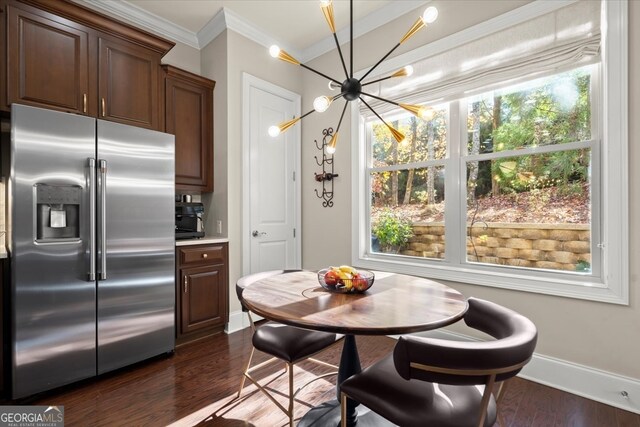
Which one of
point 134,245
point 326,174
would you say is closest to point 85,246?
point 134,245

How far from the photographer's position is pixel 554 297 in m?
2.09

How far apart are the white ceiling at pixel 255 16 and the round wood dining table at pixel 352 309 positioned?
2421 millimetres

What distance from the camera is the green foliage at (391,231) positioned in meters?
2.95

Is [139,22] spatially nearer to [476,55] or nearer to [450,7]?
[450,7]

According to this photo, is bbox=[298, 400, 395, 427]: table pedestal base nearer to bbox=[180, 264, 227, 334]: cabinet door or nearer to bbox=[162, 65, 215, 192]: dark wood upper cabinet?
bbox=[180, 264, 227, 334]: cabinet door

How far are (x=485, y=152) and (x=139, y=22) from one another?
333 cm

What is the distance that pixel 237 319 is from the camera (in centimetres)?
310

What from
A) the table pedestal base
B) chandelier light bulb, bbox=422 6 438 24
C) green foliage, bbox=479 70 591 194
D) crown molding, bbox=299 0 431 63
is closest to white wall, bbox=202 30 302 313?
crown molding, bbox=299 0 431 63

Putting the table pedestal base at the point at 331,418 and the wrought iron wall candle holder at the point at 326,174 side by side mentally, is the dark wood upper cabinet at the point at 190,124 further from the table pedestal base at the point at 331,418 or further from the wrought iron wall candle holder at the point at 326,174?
the table pedestal base at the point at 331,418

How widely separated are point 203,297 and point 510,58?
3.12 metres

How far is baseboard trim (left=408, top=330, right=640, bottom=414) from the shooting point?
1815 mm

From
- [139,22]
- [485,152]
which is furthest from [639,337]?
[139,22]

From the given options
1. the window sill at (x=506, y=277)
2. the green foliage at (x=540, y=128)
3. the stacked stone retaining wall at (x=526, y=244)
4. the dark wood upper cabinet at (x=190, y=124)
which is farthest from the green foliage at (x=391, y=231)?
the dark wood upper cabinet at (x=190, y=124)

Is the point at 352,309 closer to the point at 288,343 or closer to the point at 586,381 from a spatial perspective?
the point at 288,343
